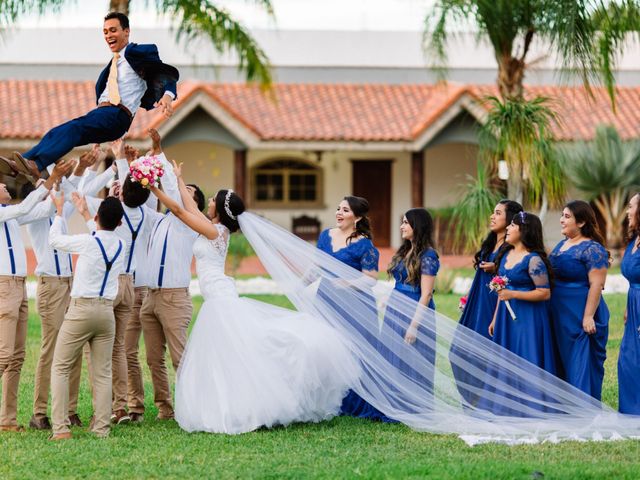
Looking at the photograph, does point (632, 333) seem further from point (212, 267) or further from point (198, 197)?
point (198, 197)

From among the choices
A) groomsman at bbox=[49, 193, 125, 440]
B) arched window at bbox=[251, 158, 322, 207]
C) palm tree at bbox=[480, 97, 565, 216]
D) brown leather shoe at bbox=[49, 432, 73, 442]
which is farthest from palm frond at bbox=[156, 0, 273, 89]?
arched window at bbox=[251, 158, 322, 207]

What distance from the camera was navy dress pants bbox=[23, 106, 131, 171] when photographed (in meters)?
7.42

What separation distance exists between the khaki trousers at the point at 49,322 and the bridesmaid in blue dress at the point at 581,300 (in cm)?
362

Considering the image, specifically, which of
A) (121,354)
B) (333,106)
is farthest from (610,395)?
(333,106)

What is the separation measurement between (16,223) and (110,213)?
3.29ft

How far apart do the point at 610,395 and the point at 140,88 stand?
4.81 meters

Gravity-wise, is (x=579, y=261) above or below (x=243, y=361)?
above

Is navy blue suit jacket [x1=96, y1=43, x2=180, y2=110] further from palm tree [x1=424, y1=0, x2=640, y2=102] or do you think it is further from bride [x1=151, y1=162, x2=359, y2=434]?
Result: palm tree [x1=424, y1=0, x2=640, y2=102]

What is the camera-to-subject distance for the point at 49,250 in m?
7.90

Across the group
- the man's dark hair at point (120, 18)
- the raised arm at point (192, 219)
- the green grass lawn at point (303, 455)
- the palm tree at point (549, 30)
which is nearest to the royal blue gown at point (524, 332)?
the green grass lawn at point (303, 455)

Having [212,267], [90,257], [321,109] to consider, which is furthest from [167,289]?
[321,109]

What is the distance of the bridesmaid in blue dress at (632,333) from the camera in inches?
315

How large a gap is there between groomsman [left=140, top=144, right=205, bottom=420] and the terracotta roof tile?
1708cm

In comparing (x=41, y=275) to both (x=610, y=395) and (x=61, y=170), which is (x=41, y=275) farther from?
(x=610, y=395)
